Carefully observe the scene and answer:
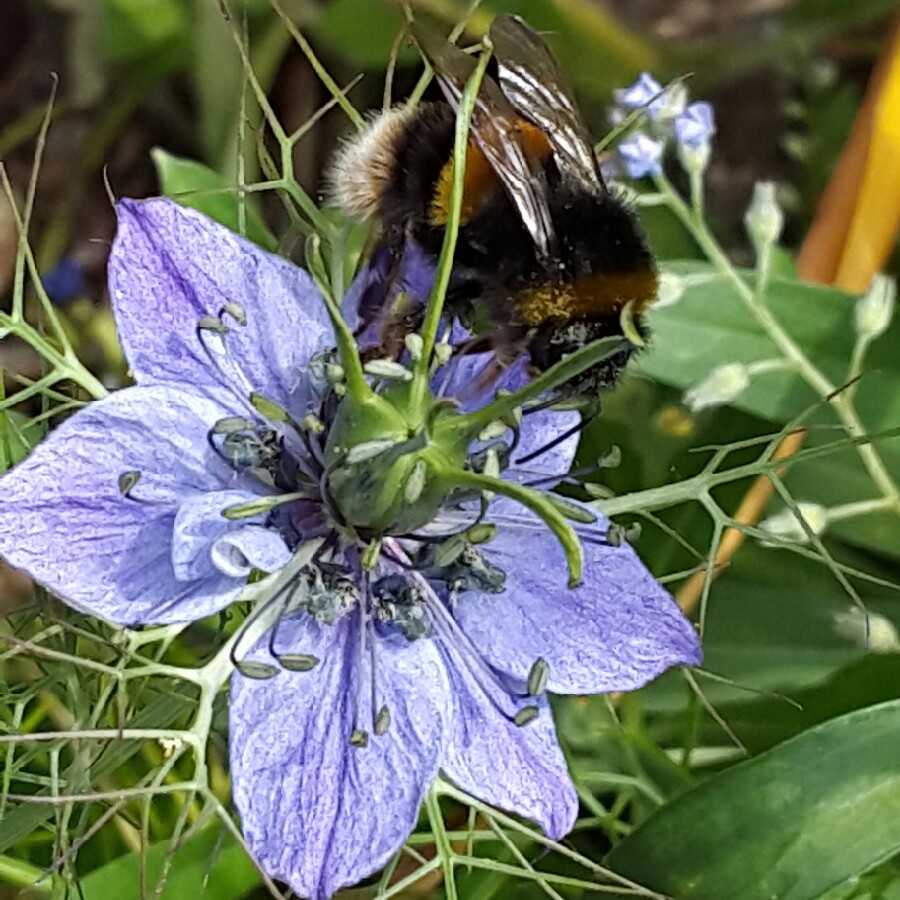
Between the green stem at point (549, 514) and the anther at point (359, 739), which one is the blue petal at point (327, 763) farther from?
the green stem at point (549, 514)

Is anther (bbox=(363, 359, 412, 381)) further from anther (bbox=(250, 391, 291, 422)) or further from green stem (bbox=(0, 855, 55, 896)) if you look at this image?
green stem (bbox=(0, 855, 55, 896))

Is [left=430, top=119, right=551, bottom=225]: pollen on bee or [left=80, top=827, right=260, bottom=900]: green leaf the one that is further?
[left=80, top=827, right=260, bottom=900]: green leaf

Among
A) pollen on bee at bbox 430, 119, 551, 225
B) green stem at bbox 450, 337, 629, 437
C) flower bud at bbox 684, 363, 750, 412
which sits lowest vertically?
flower bud at bbox 684, 363, 750, 412

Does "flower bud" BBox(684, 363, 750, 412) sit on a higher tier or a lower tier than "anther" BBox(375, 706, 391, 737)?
lower

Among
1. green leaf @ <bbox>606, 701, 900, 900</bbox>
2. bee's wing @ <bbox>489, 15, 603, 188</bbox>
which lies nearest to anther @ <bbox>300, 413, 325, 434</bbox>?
bee's wing @ <bbox>489, 15, 603, 188</bbox>

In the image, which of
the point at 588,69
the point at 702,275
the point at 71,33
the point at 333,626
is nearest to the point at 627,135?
the point at 702,275

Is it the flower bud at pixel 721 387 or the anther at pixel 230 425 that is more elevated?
the anther at pixel 230 425

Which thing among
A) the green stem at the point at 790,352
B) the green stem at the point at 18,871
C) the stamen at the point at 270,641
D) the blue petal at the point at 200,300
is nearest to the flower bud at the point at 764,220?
the green stem at the point at 790,352

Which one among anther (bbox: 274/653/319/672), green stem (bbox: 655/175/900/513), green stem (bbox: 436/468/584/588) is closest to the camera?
green stem (bbox: 436/468/584/588)
